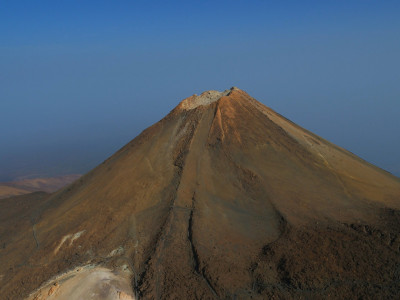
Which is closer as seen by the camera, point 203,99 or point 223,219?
point 223,219

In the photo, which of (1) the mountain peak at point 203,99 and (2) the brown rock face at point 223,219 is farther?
(1) the mountain peak at point 203,99

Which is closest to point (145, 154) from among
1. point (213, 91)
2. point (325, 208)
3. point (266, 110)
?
point (213, 91)

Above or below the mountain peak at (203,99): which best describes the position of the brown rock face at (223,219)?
below

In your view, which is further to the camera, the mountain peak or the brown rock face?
the mountain peak

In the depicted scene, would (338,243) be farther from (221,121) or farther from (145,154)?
(145,154)

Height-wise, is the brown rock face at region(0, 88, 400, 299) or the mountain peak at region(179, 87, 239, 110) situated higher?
the mountain peak at region(179, 87, 239, 110)
